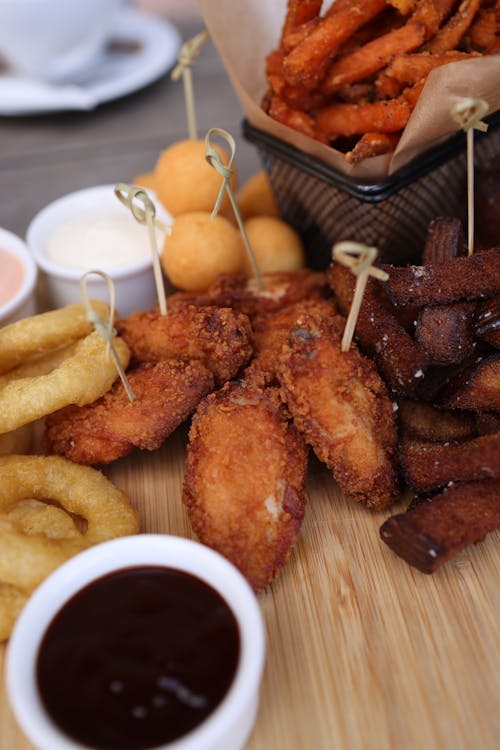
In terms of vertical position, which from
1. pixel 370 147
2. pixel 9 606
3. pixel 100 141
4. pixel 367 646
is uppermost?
pixel 370 147

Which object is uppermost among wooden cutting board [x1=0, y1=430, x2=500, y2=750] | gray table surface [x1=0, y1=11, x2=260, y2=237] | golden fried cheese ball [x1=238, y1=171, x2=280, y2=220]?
golden fried cheese ball [x1=238, y1=171, x2=280, y2=220]

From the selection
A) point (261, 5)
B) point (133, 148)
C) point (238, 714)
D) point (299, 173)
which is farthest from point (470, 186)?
point (133, 148)

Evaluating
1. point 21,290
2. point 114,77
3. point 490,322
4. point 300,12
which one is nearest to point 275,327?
point 490,322

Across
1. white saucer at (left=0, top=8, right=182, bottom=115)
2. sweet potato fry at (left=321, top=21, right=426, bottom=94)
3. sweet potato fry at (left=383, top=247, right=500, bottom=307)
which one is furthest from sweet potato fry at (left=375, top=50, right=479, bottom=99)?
white saucer at (left=0, top=8, right=182, bottom=115)

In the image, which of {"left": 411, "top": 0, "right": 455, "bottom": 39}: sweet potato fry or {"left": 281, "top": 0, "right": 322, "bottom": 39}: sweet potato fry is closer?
{"left": 411, "top": 0, "right": 455, "bottom": 39}: sweet potato fry

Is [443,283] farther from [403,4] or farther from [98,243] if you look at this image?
[98,243]

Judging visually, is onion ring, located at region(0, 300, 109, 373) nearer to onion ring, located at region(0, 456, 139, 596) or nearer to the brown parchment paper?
onion ring, located at region(0, 456, 139, 596)
